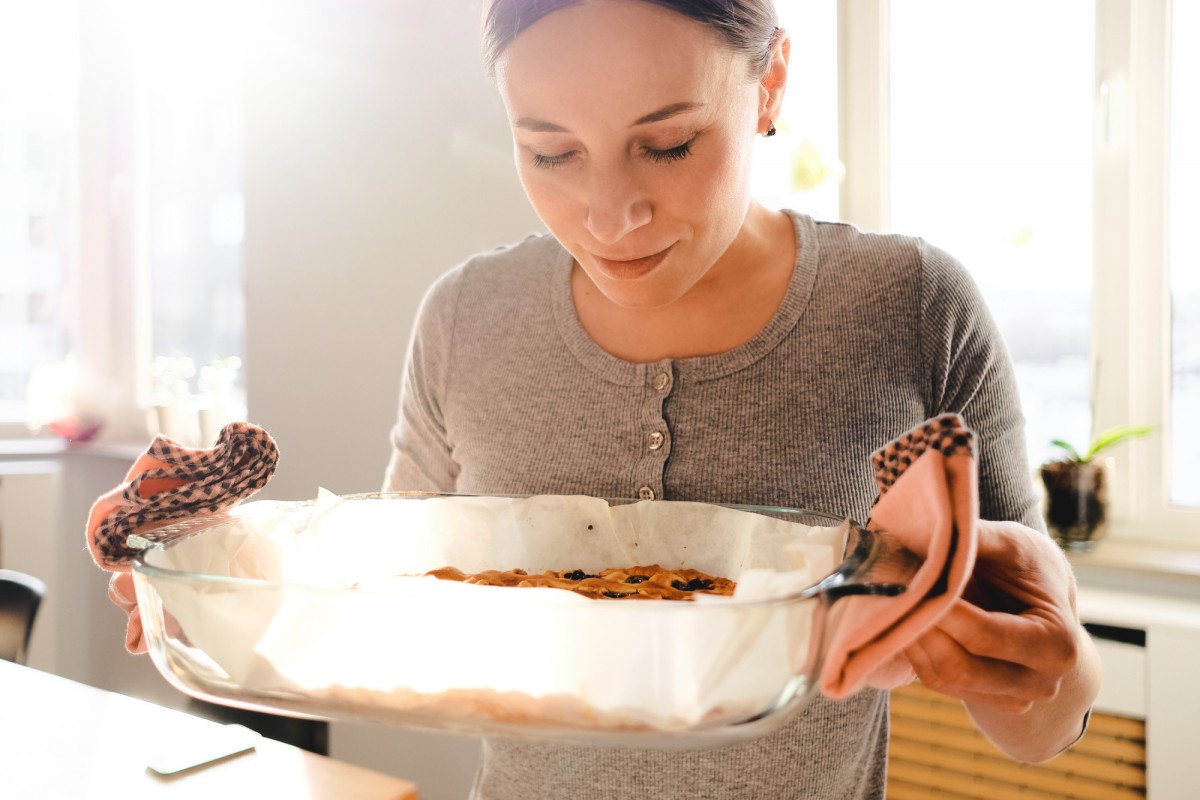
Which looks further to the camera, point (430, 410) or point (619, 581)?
point (430, 410)

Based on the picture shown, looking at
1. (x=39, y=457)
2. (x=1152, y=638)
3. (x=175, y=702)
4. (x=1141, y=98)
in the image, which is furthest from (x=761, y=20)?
(x=39, y=457)

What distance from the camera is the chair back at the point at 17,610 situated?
1583mm

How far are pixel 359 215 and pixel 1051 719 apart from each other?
1.81m

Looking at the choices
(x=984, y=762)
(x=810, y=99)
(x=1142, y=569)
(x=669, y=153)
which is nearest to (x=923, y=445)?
(x=669, y=153)

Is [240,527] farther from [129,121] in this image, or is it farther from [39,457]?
[129,121]

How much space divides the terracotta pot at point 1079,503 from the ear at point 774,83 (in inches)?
52.6

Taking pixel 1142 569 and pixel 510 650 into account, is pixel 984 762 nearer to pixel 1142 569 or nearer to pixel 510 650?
pixel 1142 569

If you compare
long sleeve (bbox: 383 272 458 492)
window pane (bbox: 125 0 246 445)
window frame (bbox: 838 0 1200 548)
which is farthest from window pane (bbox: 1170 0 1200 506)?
window pane (bbox: 125 0 246 445)

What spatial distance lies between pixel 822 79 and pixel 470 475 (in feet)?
5.72

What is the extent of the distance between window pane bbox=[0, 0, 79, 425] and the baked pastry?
2.99 metres

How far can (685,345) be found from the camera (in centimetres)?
94

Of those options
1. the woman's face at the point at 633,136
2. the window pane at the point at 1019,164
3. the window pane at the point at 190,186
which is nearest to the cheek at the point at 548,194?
the woman's face at the point at 633,136

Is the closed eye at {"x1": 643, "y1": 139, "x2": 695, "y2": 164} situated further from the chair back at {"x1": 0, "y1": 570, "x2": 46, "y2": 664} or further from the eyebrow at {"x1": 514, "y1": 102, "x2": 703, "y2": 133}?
the chair back at {"x1": 0, "y1": 570, "x2": 46, "y2": 664}

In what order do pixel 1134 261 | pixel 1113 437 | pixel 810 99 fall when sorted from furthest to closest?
1. pixel 810 99
2. pixel 1134 261
3. pixel 1113 437
